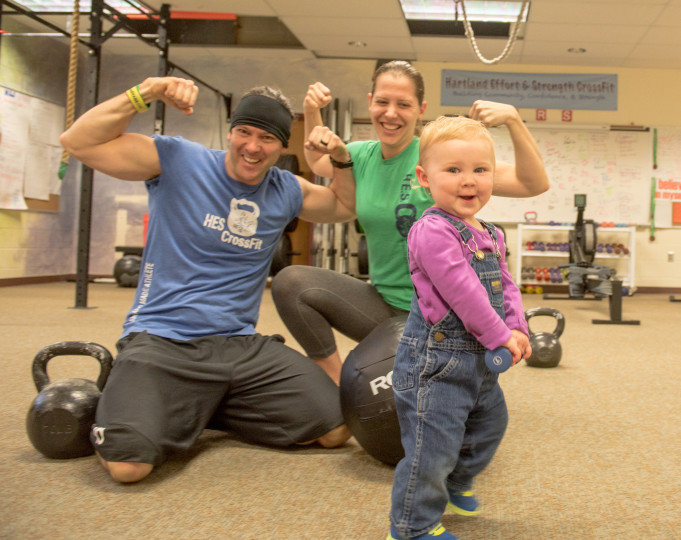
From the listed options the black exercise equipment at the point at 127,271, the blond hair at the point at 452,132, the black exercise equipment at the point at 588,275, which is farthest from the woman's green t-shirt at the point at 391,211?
the black exercise equipment at the point at 127,271

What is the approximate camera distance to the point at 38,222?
23.8 ft

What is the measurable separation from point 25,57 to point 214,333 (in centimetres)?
626

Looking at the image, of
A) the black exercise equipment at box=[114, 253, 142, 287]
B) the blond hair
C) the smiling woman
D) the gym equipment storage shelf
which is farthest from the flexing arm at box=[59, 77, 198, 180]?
the gym equipment storage shelf

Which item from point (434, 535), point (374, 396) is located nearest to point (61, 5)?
point (374, 396)

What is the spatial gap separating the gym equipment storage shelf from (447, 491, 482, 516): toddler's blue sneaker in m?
6.24

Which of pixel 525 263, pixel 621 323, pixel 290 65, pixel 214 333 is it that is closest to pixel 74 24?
pixel 214 333

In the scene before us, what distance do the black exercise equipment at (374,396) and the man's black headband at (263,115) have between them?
0.66m

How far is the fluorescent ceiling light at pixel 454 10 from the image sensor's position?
5.98m

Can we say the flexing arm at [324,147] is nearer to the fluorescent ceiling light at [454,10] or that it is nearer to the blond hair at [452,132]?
the blond hair at [452,132]

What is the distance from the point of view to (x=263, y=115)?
1861 mm

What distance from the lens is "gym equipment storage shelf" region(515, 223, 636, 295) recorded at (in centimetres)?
734

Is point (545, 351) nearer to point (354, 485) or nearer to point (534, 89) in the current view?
point (354, 485)

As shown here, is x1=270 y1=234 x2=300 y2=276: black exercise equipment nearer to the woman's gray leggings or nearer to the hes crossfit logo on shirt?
the woman's gray leggings

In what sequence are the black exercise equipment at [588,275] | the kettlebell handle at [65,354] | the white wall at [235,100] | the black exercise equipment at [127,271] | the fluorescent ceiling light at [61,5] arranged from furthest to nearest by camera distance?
the white wall at [235,100]
the black exercise equipment at [127,271]
the fluorescent ceiling light at [61,5]
the black exercise equipment at [588,275]
the kettlebell handle at [65,354]
